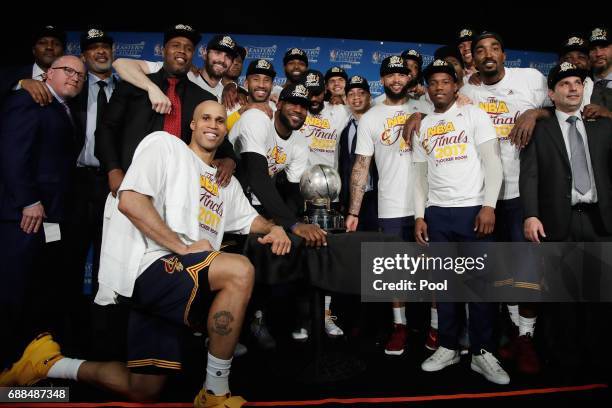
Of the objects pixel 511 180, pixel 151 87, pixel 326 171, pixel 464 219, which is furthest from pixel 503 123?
pixel 151 87

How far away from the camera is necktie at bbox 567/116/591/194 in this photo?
8.34 ft

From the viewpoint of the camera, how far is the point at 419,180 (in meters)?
2.98

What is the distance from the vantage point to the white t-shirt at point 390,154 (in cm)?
320

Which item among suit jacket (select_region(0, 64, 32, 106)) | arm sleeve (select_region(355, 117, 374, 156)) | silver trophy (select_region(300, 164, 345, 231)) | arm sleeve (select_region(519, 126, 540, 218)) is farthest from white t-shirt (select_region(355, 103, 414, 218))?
suit jacket (select_region(0, 64, 32, 106))

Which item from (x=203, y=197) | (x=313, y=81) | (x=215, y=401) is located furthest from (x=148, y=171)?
(x=313, y=81)

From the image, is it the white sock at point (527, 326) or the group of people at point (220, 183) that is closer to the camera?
the group of people at point (220, 183)

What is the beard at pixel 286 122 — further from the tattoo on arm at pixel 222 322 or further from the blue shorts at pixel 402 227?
the tattoo on arm at pixel 222 322

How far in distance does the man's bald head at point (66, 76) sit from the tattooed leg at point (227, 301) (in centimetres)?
180

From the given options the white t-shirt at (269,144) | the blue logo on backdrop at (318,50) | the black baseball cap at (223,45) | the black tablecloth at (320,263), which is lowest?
the black tablecloth at (320,263)

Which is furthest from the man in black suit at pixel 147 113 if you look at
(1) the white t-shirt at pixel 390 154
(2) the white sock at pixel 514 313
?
(2) the white sock at pixel 514 313

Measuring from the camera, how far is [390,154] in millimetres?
3271

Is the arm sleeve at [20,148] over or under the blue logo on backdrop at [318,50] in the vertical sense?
under

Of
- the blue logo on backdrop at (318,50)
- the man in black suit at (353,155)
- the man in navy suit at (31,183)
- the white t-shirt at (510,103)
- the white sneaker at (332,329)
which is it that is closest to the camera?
the man in navy suit at (31,183)

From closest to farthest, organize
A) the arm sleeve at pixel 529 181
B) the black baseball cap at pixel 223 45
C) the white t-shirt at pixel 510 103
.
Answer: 1. the arm sleeve at pixel 529 181
2. the white t-shirt at pixel 510 103
3. the black baseball cap at pixel 223 45
